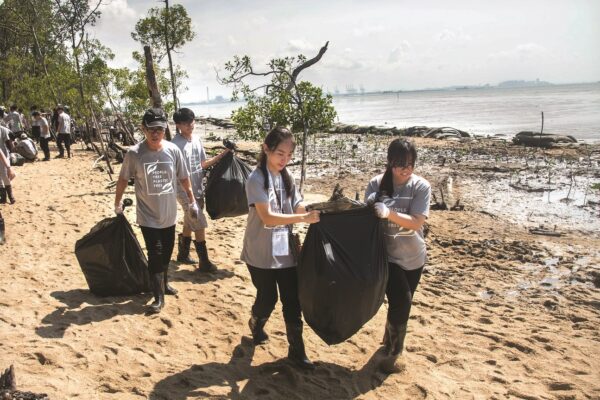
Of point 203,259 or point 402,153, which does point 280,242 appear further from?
point 203,259

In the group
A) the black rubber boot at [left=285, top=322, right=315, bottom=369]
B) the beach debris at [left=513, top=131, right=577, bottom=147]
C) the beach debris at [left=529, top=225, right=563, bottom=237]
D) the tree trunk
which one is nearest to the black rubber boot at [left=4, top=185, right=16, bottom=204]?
the tree trunk

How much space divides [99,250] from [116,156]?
11060 millimetres

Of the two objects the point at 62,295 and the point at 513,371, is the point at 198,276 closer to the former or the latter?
the point at 62,295

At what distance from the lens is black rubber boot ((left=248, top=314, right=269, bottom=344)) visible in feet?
10.9

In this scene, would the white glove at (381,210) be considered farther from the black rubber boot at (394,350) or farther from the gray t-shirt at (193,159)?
the gray t-shirt at (193,159)

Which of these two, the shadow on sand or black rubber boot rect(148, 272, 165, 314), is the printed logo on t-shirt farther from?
the shadow on sand

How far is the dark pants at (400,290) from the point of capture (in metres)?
2.97

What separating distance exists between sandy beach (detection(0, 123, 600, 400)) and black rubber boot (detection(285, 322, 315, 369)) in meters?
0.06

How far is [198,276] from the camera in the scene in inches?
192

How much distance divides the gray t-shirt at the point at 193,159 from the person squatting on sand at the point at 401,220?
2210 millimetres

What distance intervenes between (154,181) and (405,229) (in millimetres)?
1923

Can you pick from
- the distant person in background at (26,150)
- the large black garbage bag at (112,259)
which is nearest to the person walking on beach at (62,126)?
the distant person in background at (26,150)

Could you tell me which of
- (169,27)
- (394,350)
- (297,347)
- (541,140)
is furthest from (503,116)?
(297,347)

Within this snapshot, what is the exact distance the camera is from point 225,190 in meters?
4.80
